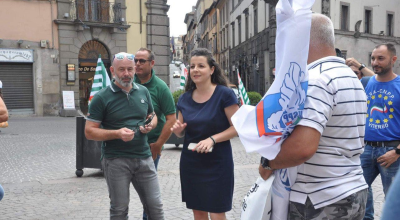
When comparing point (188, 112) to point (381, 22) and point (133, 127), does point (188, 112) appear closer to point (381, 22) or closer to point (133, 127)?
point (133, 127)

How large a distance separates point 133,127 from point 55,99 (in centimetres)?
1927

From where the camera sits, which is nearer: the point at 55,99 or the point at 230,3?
the point at 55,99

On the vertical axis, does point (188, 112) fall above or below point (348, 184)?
above

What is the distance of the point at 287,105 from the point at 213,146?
1446 mm

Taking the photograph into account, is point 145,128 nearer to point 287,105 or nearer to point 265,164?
point 265,164

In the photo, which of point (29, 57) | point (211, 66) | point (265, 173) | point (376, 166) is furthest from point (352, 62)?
point (29, 57)

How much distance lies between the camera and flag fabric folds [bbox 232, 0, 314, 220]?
1888 mm

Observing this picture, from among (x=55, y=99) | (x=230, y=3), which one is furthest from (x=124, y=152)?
(x=230, y=3)

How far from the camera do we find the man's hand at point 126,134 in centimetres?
333

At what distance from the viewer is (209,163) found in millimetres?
3391

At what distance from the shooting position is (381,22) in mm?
30406

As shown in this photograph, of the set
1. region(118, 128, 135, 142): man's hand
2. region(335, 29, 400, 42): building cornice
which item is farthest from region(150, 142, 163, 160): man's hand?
region(335, 29, 400, 42): building cornice

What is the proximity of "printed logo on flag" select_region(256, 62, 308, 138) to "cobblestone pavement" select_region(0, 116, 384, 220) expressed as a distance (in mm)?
3133

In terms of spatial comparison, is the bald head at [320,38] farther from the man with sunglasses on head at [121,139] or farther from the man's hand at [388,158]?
the man's hand at [388,158]
